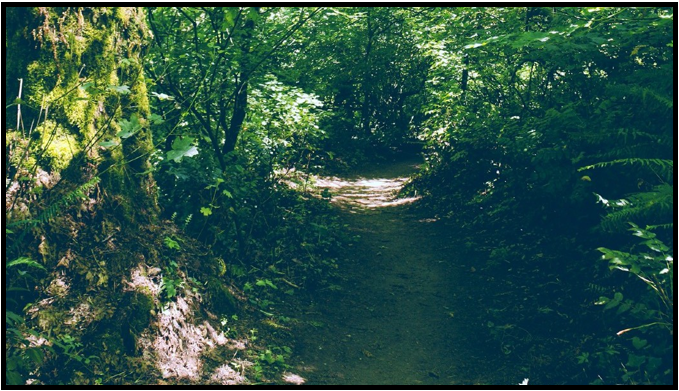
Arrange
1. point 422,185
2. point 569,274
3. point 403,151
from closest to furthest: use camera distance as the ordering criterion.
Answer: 1. point 569,274
2. point 422,185
3. point 403,151

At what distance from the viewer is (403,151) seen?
19141 mm

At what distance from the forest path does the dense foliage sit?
35 cm

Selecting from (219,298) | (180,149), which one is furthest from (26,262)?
(219,298)

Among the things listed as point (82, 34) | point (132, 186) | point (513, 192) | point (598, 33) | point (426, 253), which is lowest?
point (426, 253)

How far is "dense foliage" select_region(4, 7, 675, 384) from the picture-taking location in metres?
4.09

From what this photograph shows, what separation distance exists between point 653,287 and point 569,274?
2.52 meters

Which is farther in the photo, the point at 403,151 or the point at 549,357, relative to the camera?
the point at 403,151

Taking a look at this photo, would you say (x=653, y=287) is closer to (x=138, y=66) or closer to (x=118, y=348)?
(x=118, y=348)

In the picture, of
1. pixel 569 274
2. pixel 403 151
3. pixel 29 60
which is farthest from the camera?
pixel 403 151

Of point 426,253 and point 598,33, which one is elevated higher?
point 598,33

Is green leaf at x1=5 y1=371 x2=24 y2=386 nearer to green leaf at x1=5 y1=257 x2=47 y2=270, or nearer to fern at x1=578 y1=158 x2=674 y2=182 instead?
green leaf at x1=5 y1=257 x2=47 y2=270

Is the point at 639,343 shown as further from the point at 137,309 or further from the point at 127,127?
the point at 127,127

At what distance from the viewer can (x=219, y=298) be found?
224 inches

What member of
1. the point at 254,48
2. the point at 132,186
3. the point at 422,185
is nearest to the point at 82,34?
the point at 132,186
